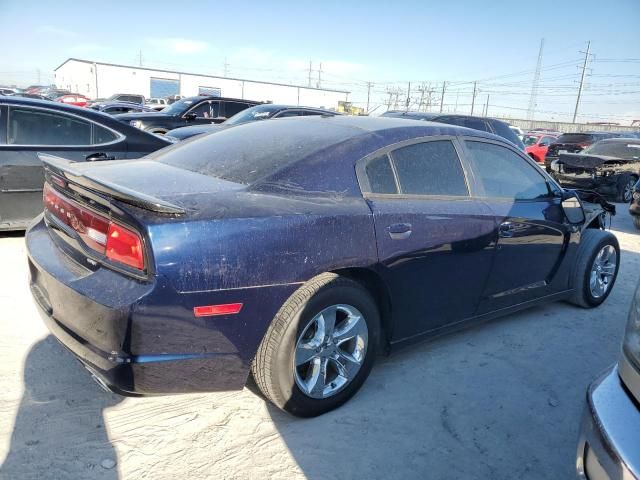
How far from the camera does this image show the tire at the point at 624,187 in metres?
11.3

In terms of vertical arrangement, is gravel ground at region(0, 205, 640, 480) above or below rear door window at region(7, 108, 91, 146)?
below

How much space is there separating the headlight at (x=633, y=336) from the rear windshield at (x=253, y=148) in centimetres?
169

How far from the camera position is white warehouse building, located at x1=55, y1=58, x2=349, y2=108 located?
55656mm

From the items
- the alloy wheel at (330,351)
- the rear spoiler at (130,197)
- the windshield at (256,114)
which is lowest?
the alloy wheel at (330,351)

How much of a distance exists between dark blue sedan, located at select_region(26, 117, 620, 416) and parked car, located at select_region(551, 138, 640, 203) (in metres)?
8.58

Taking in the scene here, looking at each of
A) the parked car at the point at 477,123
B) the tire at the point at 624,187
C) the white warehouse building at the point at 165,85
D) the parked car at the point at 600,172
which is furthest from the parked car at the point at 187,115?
the white warehouse building at the point at 165,85

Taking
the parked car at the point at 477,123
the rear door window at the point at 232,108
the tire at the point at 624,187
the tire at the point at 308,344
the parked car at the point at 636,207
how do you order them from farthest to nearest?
the rear door window at the point at 232,108, the tire at the point at 624,187, the parked car at the point at 477,123, the parked car at the point at 636,207, the tire at the point at 308,344

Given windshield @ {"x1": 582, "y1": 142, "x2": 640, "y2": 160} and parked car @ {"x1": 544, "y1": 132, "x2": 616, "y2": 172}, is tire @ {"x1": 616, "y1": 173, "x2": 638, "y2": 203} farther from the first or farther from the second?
parked car @ {"x1": 544, "y1": 132, "x2": 616, "y2": 172}

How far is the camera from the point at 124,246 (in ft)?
7.02

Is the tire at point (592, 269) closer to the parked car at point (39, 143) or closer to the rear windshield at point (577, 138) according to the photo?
the parked car at point (39, 143)

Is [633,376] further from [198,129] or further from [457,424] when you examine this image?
[198,129]

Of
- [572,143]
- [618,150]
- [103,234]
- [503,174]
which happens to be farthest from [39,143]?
[572,143]

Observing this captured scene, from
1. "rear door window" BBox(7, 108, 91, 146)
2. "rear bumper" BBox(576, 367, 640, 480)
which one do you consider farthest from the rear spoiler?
"rear door window" BBox(7, 108, 91, 146)

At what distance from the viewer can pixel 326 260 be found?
2510mm
